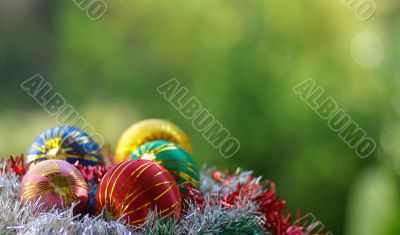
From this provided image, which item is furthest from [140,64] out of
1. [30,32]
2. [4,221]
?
[4,221]

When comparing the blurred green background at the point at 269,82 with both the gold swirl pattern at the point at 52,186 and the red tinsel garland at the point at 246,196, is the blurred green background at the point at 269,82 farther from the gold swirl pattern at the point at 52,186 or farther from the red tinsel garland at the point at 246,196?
the gold swirl pattern at the point at 52,186

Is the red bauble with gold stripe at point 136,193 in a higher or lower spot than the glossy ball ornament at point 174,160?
lower

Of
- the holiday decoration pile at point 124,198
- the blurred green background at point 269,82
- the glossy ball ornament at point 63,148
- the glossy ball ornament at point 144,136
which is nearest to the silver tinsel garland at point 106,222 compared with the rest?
the holiday decoration pile at point 124,198

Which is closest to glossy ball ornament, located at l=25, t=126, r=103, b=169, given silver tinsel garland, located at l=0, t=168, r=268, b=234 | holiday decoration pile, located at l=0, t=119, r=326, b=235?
holiday decoration pile, located at l=0, t=119, r=326, b=235

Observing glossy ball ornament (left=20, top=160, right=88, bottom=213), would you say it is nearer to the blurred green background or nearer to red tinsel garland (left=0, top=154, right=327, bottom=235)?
red tinsel garland (left=0, top=154, right=327, bottom=235)

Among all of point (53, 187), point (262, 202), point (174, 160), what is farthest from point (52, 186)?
point (262, 202)

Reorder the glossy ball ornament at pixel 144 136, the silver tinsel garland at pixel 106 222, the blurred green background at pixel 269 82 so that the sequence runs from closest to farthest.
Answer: the silver tinsel garland at pixel 106 222, the glossy ball ornament at pixel 144 136, the blurred green background at pixel 269 82

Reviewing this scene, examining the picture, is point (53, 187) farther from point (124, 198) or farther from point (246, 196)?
point (246, 196)

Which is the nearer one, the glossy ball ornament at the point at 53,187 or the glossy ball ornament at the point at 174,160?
the glossy ball ornament at the point at 53,187
